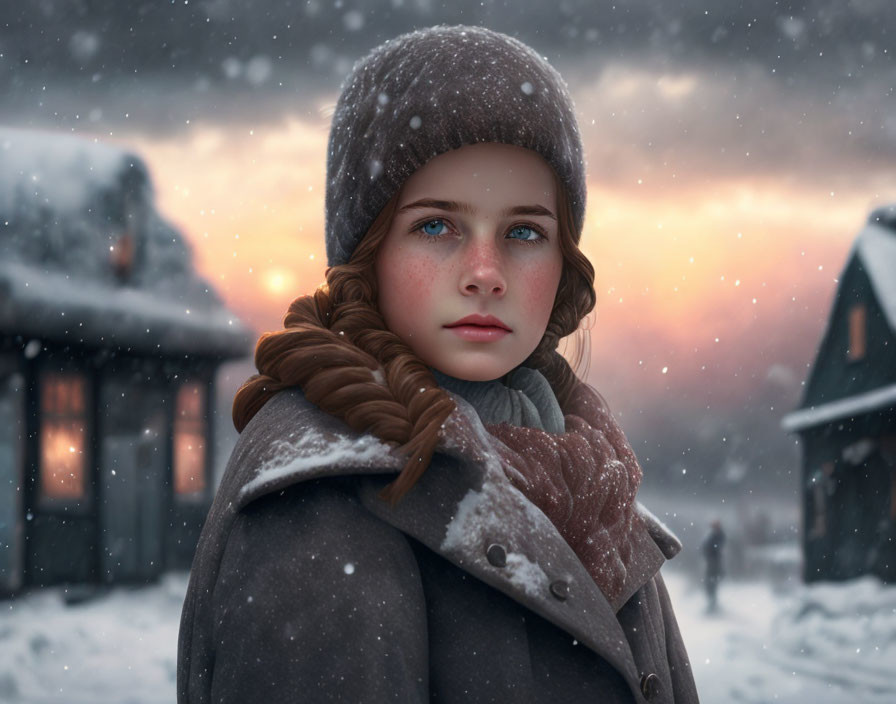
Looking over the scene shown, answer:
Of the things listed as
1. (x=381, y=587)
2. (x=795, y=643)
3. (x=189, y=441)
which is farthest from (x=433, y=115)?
(x=795, y=643)

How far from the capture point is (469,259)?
176 centimetres

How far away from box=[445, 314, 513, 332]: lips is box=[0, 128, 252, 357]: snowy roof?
717cm

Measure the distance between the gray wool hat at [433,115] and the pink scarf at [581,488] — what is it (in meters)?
0.48

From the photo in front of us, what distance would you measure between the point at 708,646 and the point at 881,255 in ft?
17.1

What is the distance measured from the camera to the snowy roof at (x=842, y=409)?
9984 millimetres

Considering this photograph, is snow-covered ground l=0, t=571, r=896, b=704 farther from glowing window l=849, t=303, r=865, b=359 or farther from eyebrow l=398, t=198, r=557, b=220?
eyebrow l=398, t=198, r=557, b=220

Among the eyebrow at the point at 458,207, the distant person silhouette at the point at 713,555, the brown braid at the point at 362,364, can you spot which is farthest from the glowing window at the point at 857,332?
the eyebrow at the point at 458,207

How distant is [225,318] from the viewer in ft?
30.6

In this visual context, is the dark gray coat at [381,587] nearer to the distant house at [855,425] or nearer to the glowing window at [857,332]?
the distant house at [855,425]

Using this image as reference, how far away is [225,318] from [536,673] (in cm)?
809

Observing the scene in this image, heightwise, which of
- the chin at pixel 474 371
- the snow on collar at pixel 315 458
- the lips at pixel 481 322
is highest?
the lips at pixel 481 322

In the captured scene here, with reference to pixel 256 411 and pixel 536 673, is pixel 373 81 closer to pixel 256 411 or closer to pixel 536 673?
pixel 256 411

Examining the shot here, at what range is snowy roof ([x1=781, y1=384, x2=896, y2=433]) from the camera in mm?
9984

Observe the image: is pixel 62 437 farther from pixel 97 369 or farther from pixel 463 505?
pixel 463 505
